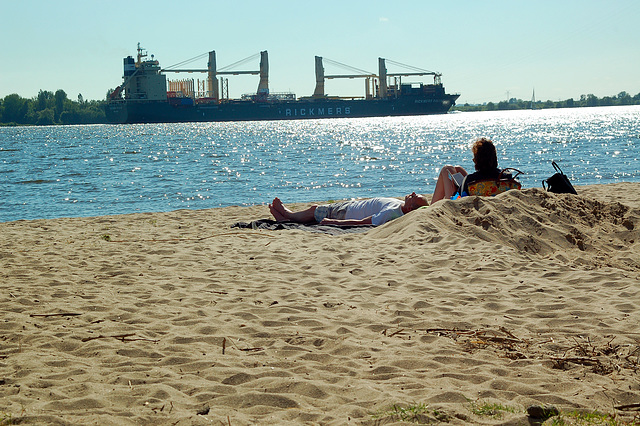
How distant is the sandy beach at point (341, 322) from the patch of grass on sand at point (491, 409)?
0.01 metres

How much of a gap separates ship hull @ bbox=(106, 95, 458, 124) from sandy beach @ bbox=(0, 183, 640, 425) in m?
66.2

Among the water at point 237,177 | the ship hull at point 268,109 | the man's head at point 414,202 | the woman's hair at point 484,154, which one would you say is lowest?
the water at point 237,177

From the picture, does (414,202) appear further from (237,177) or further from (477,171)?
(237,177)

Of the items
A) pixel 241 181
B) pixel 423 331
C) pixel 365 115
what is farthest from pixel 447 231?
pixel 365 115

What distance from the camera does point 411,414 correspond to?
1.89 meters

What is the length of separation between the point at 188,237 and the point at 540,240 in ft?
11.5

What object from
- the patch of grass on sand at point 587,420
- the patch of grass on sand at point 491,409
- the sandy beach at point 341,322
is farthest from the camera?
the sandy beach at point 341,322

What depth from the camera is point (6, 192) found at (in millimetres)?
13555

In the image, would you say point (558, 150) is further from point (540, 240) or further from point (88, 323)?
point (88, 323)

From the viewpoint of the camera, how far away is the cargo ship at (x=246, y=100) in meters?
67.7

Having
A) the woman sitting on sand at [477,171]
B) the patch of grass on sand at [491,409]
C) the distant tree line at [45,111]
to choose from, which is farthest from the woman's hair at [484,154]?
the distant tree line at [45,111]

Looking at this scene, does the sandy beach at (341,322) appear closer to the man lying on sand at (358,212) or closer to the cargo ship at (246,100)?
the man lying on sand at (358,212)

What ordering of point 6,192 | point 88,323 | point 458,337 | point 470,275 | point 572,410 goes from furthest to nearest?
point 6,192, point 470,275, point 88,323, point 458,337, point 572,410

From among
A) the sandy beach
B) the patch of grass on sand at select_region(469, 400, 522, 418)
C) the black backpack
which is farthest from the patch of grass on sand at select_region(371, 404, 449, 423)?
the black backpack
